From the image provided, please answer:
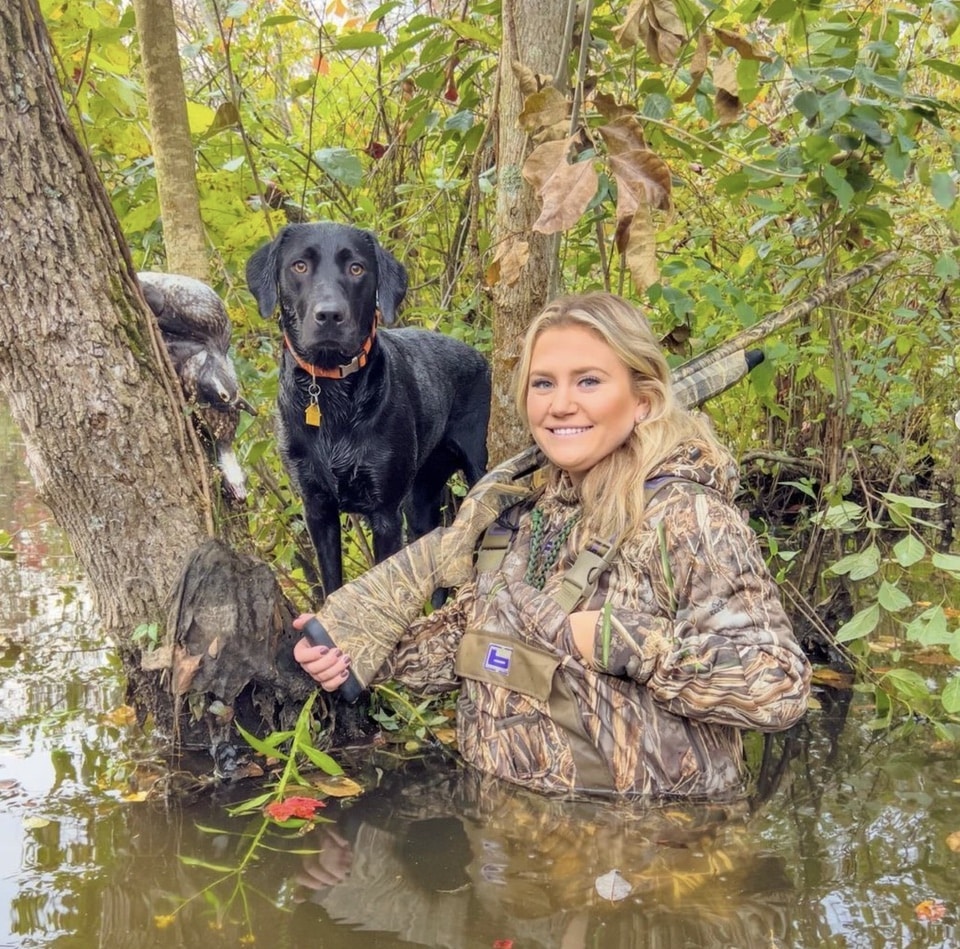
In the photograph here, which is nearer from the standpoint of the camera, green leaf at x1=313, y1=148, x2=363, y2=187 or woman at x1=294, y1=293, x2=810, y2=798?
woman at x1=294, y1=293, x2=810, y2=798

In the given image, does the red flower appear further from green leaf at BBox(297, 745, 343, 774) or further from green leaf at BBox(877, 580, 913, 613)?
green leaf at BBox(877, 580, 913, 613)

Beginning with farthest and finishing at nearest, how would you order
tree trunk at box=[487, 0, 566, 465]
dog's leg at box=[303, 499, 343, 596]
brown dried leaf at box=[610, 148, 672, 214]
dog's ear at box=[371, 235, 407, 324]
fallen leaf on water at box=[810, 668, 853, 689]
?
fallen leaf on water at box=[810, 668, 853, 689]
dog's leg at box=[303, 499, 343, 596]
dog's ear at box=[371, 235, 407, 324]
tree trunk at box=[487, 0, 566, 465]
brown dried leaf at box=[610, 148, 672, 214]

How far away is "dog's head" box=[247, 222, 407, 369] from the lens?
116 inches

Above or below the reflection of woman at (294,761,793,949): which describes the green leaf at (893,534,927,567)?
above

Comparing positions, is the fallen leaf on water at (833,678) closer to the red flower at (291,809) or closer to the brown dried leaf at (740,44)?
the red flower at (291,809)

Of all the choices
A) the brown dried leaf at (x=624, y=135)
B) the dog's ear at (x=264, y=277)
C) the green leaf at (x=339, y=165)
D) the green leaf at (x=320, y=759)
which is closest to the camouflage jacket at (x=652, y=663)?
the green leaf at (x=320, y=759)

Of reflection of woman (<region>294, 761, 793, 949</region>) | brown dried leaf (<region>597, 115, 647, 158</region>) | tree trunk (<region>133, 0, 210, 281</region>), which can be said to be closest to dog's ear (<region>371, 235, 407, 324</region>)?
tree trunk (<region>133, 0, 210, 281</region>)

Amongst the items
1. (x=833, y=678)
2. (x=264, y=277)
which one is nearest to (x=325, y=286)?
(x=264, y=277)

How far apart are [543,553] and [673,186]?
210 cm

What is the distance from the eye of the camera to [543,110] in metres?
2.65

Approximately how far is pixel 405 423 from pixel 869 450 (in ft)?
10.3

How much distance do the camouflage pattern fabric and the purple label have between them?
0.14 feet

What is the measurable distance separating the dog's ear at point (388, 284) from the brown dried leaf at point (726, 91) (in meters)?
1.13

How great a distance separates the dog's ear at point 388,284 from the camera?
3.19 meters
